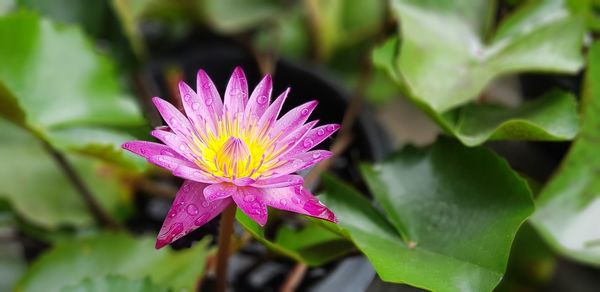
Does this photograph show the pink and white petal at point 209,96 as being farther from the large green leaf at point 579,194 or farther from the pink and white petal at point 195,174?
the large green leaf at point 579,194

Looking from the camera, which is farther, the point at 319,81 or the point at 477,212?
the point at 319,81

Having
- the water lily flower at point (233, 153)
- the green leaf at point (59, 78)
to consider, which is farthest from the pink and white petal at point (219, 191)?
the green leaf at point (59, 78)

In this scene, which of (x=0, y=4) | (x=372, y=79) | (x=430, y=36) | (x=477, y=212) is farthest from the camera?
(x=372, y=79)

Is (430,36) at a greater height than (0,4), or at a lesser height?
lesser

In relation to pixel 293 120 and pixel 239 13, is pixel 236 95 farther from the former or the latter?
pixel 239 13

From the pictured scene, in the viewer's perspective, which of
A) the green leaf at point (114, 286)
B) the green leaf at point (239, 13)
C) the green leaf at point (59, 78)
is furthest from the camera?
the green leaf at point (239, 13)

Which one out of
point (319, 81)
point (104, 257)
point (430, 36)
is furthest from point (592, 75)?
point (104, 257)

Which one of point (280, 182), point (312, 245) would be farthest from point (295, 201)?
point (312, 245)

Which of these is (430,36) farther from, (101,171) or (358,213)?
(101,171)
